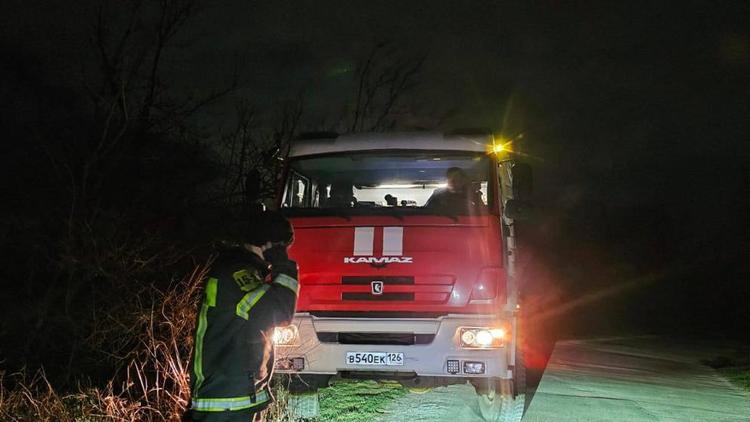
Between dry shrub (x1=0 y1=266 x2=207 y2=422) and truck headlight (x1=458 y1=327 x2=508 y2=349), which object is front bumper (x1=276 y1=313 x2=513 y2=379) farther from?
dry shrub (x1=0 y1=266 x2=207 y2=422)

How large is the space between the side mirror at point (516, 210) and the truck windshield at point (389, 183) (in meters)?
0.19

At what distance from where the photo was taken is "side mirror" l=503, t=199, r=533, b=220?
5871 mm

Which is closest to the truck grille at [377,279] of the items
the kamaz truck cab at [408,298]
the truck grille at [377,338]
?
the kamaz truck cab at [408,298]

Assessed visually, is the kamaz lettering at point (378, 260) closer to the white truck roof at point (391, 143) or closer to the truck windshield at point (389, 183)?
the truck windshield at point (389, 183)

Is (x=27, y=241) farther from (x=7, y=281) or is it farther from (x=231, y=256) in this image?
(x=231, y=256)

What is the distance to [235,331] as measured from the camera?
9.45 feet

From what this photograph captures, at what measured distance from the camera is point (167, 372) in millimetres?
4406

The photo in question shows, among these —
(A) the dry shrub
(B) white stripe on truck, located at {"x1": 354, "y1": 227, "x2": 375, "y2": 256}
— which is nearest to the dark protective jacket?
(A) the dry shrub

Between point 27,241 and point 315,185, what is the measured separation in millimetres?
6756

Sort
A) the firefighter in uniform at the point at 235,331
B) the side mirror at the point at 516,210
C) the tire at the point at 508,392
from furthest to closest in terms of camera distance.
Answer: the side mirror at the point at 516,210
the tire at the point at 508,392
the firefighter in uniform at the point at 235,331

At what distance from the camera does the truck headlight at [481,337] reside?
17.5ft

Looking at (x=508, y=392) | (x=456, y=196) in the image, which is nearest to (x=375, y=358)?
(x=508, y=392)

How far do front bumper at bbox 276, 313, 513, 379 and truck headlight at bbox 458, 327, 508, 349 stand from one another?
36mm

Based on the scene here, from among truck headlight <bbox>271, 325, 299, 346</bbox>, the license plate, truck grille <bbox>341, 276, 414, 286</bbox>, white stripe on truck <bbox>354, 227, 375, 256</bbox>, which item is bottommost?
the license plate
